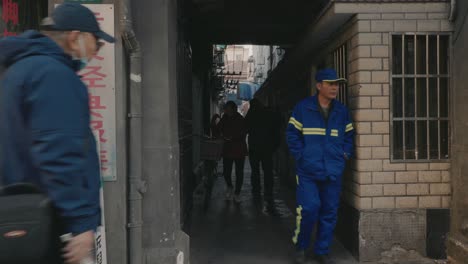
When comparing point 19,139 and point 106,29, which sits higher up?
point 106,29

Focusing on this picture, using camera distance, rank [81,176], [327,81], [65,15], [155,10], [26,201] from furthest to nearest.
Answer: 1. [327,81]
2. [155,10]
3. [65,15]
4. [81,176]
5. [26,201]

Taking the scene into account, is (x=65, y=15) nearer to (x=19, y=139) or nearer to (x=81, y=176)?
(x=19, y=139)

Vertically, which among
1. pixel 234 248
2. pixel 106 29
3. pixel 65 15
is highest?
pixel 106 29

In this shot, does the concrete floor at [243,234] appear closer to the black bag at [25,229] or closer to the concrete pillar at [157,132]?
the concrete pillar at [157,132]

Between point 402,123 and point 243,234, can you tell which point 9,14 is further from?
point 402,123

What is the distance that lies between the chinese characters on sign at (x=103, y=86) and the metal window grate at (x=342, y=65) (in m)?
3.05

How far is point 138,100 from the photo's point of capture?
14.4 ft

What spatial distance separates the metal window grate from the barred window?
762 mm

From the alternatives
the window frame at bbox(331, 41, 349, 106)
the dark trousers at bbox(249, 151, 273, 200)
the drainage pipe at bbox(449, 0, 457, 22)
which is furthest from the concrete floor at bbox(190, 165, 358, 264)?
the drainage pipe at bbox(449, 0, 457, 22)

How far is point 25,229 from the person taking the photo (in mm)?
1925

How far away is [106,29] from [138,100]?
0.73m

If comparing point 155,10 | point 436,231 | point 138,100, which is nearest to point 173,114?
point 138,100

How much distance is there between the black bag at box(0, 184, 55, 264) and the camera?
1915mm

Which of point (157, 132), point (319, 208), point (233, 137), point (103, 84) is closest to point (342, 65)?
point (319, 208)
